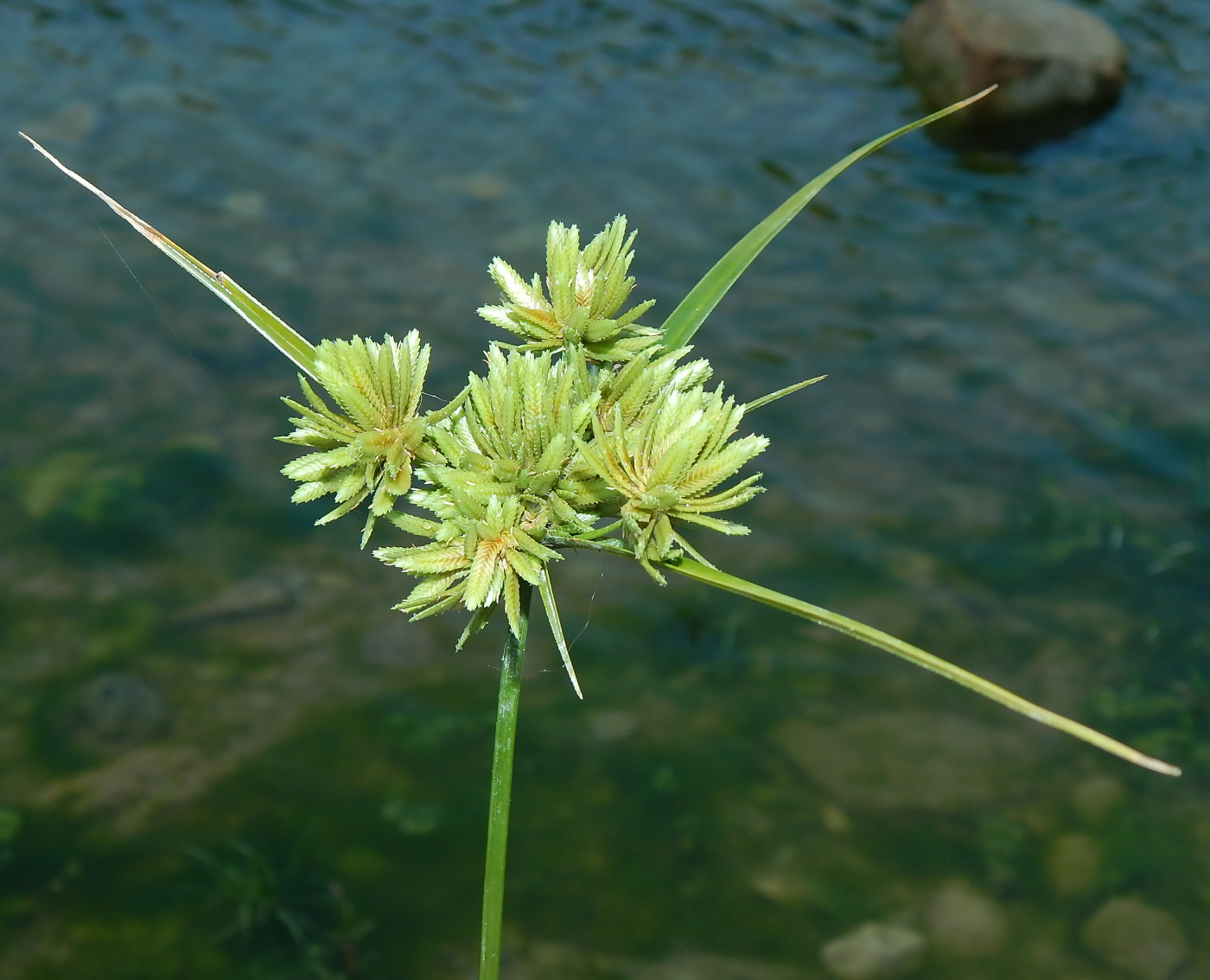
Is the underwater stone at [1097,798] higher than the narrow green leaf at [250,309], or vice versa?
the narrow green leaf at [250,309]

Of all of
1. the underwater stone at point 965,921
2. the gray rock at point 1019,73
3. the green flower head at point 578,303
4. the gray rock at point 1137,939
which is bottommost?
the underwater stone at point 965,921

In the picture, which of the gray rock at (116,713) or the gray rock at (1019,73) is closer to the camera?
Result: the gray rock at (116,713)

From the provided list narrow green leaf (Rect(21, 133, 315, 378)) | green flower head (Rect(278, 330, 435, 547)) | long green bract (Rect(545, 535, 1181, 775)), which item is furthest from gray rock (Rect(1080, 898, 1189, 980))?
narrow green leaf (Rect(21, 133, 315, 378))

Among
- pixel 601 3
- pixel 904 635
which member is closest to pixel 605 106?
pixel 601 3

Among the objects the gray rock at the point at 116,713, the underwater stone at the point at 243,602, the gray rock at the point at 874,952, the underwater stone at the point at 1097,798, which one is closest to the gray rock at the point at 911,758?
the underwater stone at the point at 1097,798

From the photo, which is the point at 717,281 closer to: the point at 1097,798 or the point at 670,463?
the point at 670,463

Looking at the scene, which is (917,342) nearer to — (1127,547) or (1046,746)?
(1127,547)

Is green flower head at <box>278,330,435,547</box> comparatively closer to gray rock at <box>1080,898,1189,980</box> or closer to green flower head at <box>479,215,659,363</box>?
green flower head at <box>479,215,659,363</box>

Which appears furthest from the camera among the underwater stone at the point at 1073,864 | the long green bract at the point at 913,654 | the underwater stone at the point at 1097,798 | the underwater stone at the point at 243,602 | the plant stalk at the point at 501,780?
the underwater stone at the point at 243,602

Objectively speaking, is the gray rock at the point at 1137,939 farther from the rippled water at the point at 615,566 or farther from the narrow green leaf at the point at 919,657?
the narrow green leaf at the point at 919,657
